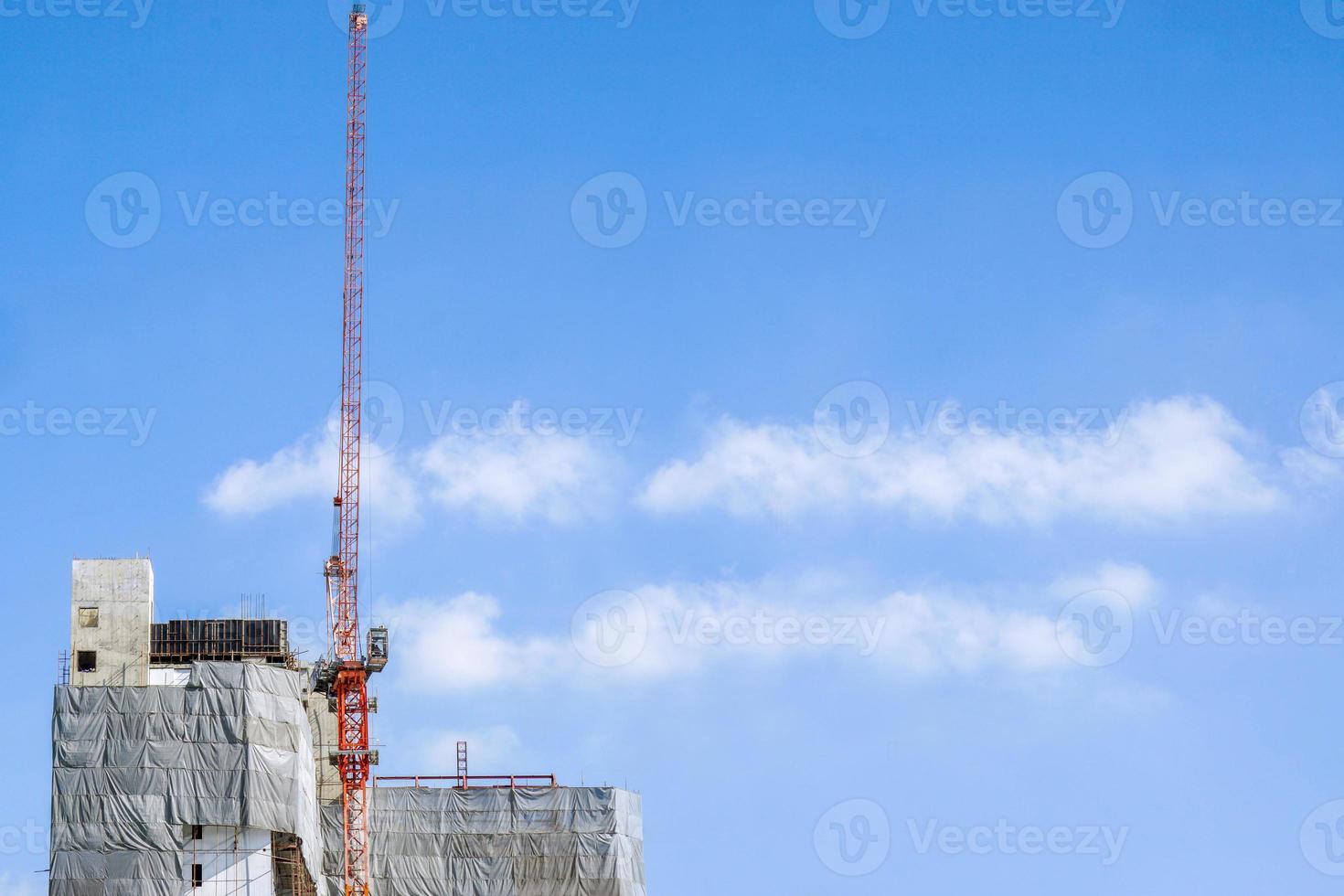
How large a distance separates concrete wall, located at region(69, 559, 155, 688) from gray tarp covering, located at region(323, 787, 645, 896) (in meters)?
22.7

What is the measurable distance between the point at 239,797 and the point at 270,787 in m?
2.39

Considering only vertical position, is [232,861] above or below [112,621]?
below

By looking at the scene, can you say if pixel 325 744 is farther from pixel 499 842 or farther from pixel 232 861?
pixel 232 861

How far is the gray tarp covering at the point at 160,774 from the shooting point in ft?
436

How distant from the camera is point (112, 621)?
146 m

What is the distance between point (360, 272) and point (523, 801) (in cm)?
4504

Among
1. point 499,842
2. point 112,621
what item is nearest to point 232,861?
point 112,621

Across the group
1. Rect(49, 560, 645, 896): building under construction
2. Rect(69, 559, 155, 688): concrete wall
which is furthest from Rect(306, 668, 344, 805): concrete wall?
Rect(69, 559, 155, 688): concrete wall

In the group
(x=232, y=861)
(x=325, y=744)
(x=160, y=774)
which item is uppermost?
(x=325, y=744)

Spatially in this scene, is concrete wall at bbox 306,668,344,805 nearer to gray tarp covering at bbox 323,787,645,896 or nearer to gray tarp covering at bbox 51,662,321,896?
gray tarp covering at bbox 323,787,645,896

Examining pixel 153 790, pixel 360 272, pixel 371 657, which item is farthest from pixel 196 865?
pixel 360 272

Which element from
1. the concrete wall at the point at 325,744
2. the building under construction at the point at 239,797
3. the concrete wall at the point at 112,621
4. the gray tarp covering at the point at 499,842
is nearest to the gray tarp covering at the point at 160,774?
the building under construction at the point at 239,797

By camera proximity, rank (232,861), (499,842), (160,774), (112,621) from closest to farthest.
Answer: (232,861)
(160,774)
(112,621)
(499,842)

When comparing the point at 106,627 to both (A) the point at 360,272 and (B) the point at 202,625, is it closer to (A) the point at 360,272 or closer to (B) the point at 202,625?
(B) the point at 202,625
